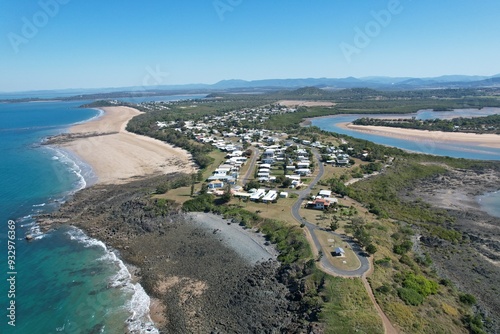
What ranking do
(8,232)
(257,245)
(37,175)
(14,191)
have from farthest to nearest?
(37,175), (14,191), (8,232), (257,245)

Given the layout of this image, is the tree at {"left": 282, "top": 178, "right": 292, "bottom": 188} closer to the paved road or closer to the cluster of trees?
the paved road

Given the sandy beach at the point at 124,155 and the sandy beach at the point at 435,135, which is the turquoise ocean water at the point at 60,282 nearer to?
the sandy beach at the point at 124,155

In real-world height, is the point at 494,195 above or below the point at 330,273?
below

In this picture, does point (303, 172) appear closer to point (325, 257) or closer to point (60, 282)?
point (325, 257)

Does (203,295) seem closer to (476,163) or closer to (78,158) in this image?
(78,158)

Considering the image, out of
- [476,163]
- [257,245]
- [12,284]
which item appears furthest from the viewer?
[476,163]

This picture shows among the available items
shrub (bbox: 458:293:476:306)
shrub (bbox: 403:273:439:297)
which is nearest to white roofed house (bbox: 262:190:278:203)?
shrub (bbox: 403:273:439:297)

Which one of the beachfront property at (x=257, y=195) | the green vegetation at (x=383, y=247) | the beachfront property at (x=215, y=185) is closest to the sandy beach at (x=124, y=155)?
the green vegetation at (x=383, y=247)

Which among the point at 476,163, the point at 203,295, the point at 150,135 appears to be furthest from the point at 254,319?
the point at 150,135
